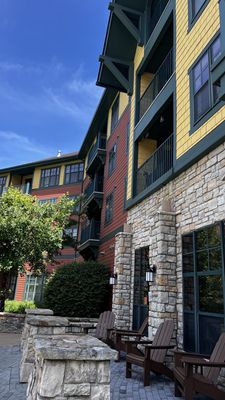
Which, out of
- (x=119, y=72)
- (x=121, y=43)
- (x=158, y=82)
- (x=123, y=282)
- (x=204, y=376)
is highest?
(x=121, y=43)

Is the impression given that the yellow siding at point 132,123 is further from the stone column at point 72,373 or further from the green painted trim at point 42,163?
the green painted trim at point 42,163

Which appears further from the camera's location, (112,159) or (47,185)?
(47,185)

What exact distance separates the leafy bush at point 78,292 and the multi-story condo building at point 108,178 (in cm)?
92

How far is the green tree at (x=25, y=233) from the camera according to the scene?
46.6ft

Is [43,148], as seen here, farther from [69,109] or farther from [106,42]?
[106,42]

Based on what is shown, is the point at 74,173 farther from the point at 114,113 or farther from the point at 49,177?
the point at 114,113

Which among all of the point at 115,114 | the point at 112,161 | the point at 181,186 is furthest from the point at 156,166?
the point at 115,114

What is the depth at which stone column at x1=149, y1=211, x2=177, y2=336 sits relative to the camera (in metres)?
7.40

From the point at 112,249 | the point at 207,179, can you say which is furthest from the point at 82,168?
the point at 207,179

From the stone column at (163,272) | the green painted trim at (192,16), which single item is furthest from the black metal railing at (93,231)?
the green painted trim at (192,16)

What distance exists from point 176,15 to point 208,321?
787 cm

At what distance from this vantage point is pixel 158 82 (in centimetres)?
1112

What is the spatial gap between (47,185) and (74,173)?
2581 millimetres

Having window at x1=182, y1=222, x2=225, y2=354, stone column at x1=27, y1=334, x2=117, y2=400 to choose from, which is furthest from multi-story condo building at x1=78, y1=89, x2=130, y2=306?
stone column at x1=27, y1=334, x2=117, y2=400
